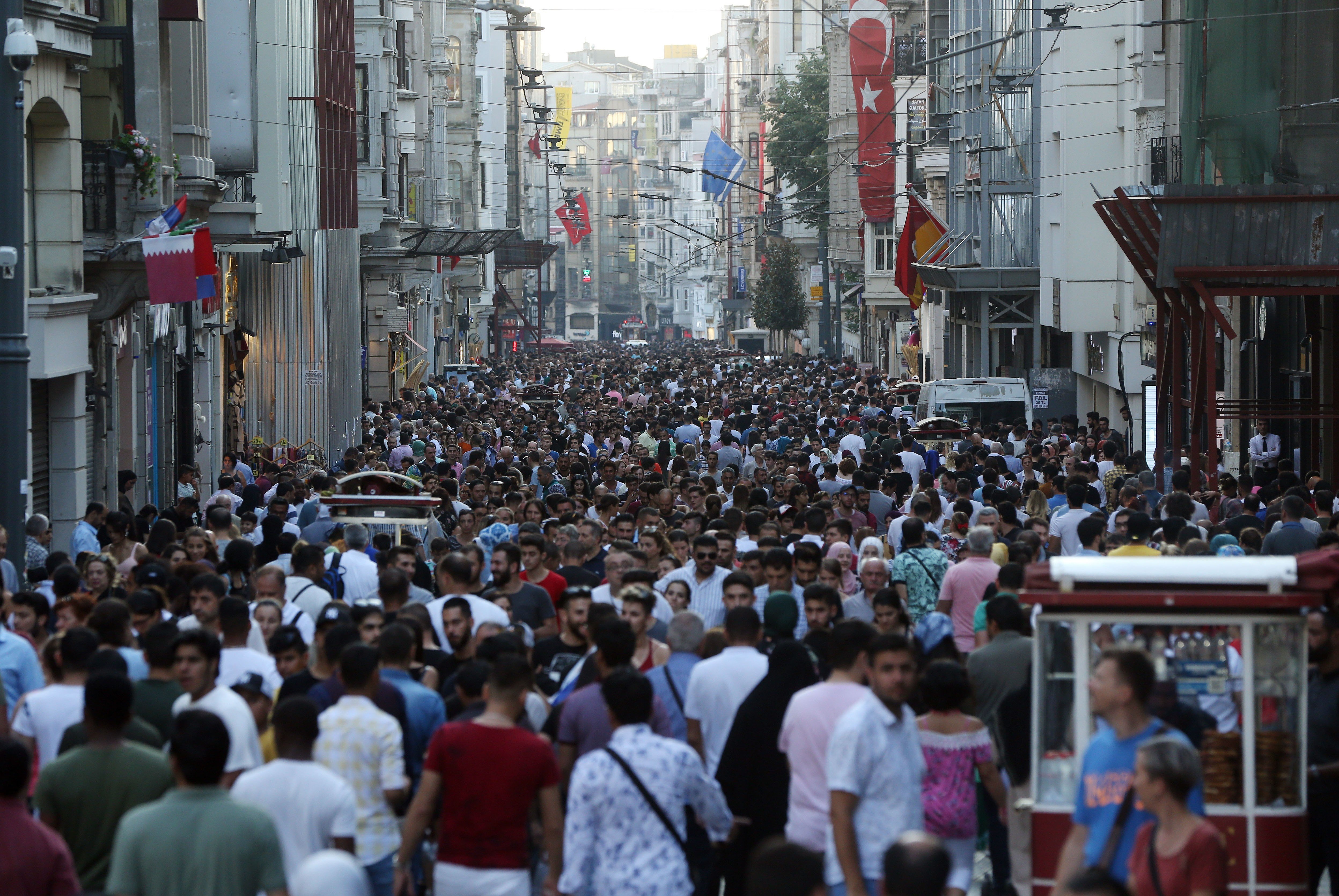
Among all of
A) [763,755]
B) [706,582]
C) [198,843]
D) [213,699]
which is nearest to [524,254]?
[706,582]

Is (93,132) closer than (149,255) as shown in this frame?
→ No

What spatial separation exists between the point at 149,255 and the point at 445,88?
5739cm

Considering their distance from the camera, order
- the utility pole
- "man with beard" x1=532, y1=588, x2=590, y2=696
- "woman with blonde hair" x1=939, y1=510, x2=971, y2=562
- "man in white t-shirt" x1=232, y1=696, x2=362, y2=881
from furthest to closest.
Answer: "woman with blonde hair" x1=939, y1=510, x2=971, y2=562 < the utility pole < "man with beard" x1=532, y1=588, x2=590, y2=696 < "man in white t-shirt" x1=232, y1=696, x2=362, y2=881

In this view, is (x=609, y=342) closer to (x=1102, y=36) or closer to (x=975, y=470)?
(x=1102, y=36)

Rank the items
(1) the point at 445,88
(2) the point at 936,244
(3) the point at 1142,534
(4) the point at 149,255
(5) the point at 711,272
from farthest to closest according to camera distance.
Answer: (5) the point at 711,272 → (1) the point at 445,88 → (2) the point at 936,244 → (4) the point at 149,255 → (3) the point at 1142,534

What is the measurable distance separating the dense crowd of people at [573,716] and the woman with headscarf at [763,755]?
1 centimetres

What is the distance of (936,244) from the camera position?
4450 cm

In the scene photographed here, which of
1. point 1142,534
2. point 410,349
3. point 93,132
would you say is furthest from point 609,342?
point 1142,534

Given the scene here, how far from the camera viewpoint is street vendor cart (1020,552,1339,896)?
6.66m

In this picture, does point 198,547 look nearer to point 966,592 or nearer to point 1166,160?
point 966,592

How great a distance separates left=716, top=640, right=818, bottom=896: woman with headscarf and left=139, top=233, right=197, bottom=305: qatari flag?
1190 centimetres

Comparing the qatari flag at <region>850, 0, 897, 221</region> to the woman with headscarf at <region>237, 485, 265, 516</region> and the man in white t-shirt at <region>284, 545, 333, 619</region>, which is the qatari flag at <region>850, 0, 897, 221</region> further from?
the man in white t-shirt at <region>284, 545, 333, 619</region>

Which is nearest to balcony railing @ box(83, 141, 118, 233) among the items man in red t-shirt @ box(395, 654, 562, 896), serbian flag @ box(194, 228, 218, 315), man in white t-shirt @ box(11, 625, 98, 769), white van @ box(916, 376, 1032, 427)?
serbian flag @ box(194, 228, 218, 315)

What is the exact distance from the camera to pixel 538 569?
36.5ft
